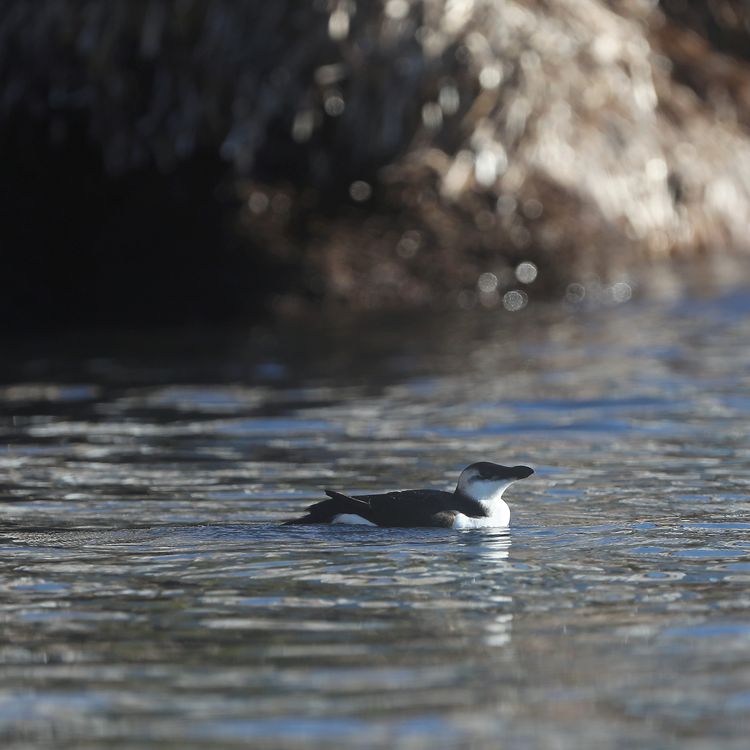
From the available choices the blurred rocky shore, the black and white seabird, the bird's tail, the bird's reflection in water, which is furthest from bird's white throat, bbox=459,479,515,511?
the blurred rocky shore

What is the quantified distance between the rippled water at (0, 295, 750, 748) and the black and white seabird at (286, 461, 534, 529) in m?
0.07

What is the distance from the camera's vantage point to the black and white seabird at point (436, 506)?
26.0ft

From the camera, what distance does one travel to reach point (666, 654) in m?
5.83

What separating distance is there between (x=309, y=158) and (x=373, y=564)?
1138 cm

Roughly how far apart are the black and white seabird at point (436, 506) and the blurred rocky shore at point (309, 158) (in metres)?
9.43

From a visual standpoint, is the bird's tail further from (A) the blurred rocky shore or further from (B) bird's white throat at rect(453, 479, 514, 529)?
(A) the blurred rocky shore

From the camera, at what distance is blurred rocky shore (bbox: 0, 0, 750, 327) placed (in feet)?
57.1

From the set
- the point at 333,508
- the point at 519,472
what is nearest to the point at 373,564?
the point at 333,508

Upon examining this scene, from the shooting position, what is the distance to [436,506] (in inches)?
316

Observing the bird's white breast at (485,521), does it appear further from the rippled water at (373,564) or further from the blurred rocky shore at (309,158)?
the blurred rocky shore at (309,158)

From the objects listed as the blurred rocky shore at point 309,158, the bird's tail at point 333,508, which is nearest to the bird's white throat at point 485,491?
the bird's tail at point 333,508

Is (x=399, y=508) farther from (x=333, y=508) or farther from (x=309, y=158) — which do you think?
(x=309, y=158)

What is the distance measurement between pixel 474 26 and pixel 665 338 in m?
3.73

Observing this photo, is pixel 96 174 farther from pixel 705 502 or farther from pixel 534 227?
pixel 705 502
